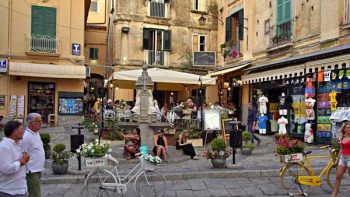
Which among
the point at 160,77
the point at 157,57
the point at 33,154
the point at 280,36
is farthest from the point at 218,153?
the point at 157,57

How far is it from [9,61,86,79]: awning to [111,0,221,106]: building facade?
515 centimetres

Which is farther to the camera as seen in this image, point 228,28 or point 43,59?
point 228,28

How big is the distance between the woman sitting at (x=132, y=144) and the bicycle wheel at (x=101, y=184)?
432cm

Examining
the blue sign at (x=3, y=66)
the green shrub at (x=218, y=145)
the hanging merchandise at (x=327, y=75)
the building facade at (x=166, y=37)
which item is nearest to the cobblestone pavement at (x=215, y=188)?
the green shrub at (x=218, y=145)

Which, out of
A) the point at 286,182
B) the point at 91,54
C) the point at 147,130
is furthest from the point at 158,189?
the point at 91,54

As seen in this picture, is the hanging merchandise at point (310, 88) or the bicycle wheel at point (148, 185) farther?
the hanging merchandise at point (310, 88)

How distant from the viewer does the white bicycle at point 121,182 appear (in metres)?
7.13

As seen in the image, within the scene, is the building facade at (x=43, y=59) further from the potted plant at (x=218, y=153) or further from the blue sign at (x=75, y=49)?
the potted plant at (x=218, y=153)

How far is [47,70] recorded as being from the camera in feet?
68.7

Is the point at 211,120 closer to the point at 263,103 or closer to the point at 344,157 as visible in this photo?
the point at 263,103

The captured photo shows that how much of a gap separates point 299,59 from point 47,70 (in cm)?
1255

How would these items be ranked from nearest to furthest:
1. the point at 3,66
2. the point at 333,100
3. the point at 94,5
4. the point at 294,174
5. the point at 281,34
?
the point at 294,174 < the point at 333,100 < the point at 281,34 < the point at 3,66 < the point at 94,5

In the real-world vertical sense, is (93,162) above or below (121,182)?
above

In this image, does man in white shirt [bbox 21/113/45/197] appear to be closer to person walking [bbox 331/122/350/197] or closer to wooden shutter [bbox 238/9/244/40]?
person walking [bbox 331/122/350/197]
